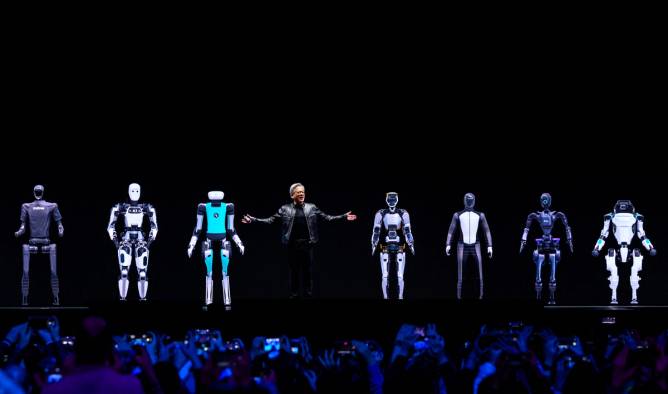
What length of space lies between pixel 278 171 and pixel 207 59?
1742mm

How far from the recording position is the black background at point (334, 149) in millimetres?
11234

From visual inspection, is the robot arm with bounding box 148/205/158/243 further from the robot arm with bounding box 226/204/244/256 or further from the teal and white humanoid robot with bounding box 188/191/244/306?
the robot arm with bounding box 226/204/244/256

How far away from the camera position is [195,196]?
11641mm

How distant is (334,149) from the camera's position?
11.6 m

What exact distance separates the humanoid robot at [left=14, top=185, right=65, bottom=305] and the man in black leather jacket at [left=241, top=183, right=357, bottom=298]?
2332 mm

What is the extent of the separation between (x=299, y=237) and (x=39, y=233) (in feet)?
10.1

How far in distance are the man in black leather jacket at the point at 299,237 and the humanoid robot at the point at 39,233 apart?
2.33 metres

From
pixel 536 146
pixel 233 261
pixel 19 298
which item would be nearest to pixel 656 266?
pixel 536 146

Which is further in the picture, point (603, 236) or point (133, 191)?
point (603, 236)

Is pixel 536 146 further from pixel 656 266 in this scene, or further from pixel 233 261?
pixel 233 261

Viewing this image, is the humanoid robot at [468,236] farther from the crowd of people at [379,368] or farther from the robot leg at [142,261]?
the crowd of people at [379,368]

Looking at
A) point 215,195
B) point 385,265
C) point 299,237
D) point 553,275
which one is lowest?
point 553,275

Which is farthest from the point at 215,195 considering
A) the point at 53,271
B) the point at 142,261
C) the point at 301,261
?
the point at 53,271

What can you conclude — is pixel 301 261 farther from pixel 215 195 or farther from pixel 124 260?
pixel 124 260
